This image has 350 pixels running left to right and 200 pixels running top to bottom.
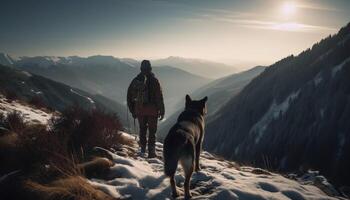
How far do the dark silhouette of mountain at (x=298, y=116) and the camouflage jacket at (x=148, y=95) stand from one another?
266ft

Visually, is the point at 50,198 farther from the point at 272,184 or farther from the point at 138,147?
the point at 138,147

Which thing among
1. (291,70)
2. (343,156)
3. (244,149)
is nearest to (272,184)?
(343,156)

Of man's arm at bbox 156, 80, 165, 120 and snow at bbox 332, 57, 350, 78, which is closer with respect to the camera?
man's arm at bbox 156, 80, 165, 120

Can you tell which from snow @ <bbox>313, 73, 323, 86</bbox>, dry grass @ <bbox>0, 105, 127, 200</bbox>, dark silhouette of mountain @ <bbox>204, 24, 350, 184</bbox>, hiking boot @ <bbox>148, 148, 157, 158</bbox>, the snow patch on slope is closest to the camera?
dry grass @ <bbox>0, 105, 127, 200</bbox>

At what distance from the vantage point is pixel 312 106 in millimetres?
131750

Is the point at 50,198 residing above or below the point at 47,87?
above

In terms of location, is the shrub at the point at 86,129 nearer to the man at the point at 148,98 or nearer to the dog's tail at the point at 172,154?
the man at the point at 148,98

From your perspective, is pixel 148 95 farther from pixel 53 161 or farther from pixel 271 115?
pixel 271 115

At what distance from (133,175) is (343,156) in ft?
383

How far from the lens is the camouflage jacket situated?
12039 millimetres

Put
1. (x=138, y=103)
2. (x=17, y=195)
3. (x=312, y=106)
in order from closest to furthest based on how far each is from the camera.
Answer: (x=17, y=195) < (x=138, y=103) < (x=312, y=106)

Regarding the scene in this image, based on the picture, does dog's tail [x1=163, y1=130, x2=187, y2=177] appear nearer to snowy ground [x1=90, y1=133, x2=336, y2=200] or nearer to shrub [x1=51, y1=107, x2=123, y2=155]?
snowy ground [x1=90, y1=133, x2=336, y2=200]

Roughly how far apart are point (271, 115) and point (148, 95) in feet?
472

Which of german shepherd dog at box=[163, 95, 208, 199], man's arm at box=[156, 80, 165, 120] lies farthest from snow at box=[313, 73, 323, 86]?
german shepherd dog at box=[163, 95, 208, 199]
